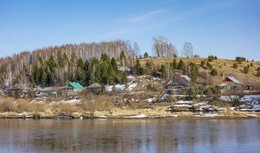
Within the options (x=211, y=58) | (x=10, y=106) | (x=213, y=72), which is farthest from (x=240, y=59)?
(x=10, y=106)

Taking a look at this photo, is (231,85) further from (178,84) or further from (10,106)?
(10,106)

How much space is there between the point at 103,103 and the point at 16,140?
2930cm

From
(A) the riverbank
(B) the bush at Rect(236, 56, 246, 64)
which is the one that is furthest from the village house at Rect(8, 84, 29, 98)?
(B) the bush at Rect(236, 56, 246, 64)

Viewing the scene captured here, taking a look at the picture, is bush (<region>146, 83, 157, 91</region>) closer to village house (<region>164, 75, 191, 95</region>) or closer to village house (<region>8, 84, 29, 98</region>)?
village house (<region>164, 75, 191, 95</region>)

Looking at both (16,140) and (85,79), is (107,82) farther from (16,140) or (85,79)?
(16,140)

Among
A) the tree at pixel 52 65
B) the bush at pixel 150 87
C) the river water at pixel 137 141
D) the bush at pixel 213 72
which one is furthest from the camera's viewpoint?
the tree at pixel 52 65

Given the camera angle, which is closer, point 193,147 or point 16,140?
point 193,147

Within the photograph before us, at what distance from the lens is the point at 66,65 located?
9656 centimetres

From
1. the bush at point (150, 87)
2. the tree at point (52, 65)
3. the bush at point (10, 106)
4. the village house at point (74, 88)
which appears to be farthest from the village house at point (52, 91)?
the bush at point (150, 87)

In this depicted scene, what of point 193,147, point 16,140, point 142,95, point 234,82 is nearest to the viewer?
point 193,147

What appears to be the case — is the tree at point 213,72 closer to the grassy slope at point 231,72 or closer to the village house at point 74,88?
the grassy slope at point 231,72

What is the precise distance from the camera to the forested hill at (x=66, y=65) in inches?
3490

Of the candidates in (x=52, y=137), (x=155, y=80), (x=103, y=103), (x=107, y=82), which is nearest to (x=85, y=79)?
(x=107, y=82)

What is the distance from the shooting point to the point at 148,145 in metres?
27.8
